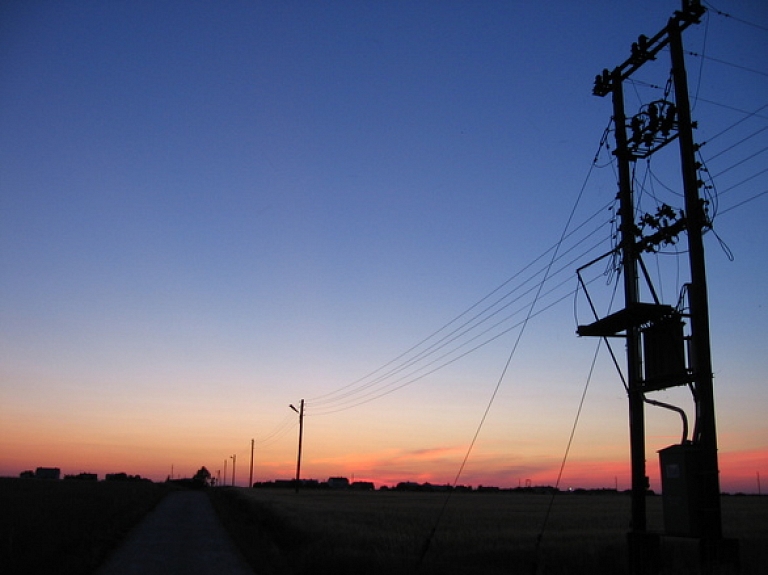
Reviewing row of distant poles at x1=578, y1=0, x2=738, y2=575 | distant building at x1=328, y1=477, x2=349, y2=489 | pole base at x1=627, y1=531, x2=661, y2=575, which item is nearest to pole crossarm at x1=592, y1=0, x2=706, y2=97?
row of distant poles at x1=578, y1=0, x2=738, y2=575

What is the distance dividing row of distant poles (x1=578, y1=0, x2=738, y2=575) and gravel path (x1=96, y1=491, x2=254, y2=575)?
28.0 feet

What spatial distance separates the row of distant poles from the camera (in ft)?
39.0

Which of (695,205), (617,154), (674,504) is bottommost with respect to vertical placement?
(674,504)

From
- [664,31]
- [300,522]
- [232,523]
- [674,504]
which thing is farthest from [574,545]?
[232,523]

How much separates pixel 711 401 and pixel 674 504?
1854 millimetres

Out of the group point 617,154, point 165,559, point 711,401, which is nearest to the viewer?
point 711,401

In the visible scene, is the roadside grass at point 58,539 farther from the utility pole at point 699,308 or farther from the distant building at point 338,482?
the distant building at point 338,482

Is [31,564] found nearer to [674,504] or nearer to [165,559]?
[165,559]

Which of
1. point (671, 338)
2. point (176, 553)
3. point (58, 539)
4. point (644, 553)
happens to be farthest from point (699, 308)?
point (58, 539)

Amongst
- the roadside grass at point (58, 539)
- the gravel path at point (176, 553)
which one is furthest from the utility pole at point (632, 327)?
the roadside grass at point (58, 539)

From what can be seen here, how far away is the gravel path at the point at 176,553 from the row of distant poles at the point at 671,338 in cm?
854

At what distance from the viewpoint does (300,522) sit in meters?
26.0

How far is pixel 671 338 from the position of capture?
12992 mm

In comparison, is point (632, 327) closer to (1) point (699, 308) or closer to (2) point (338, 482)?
(1) point (699, 308)
